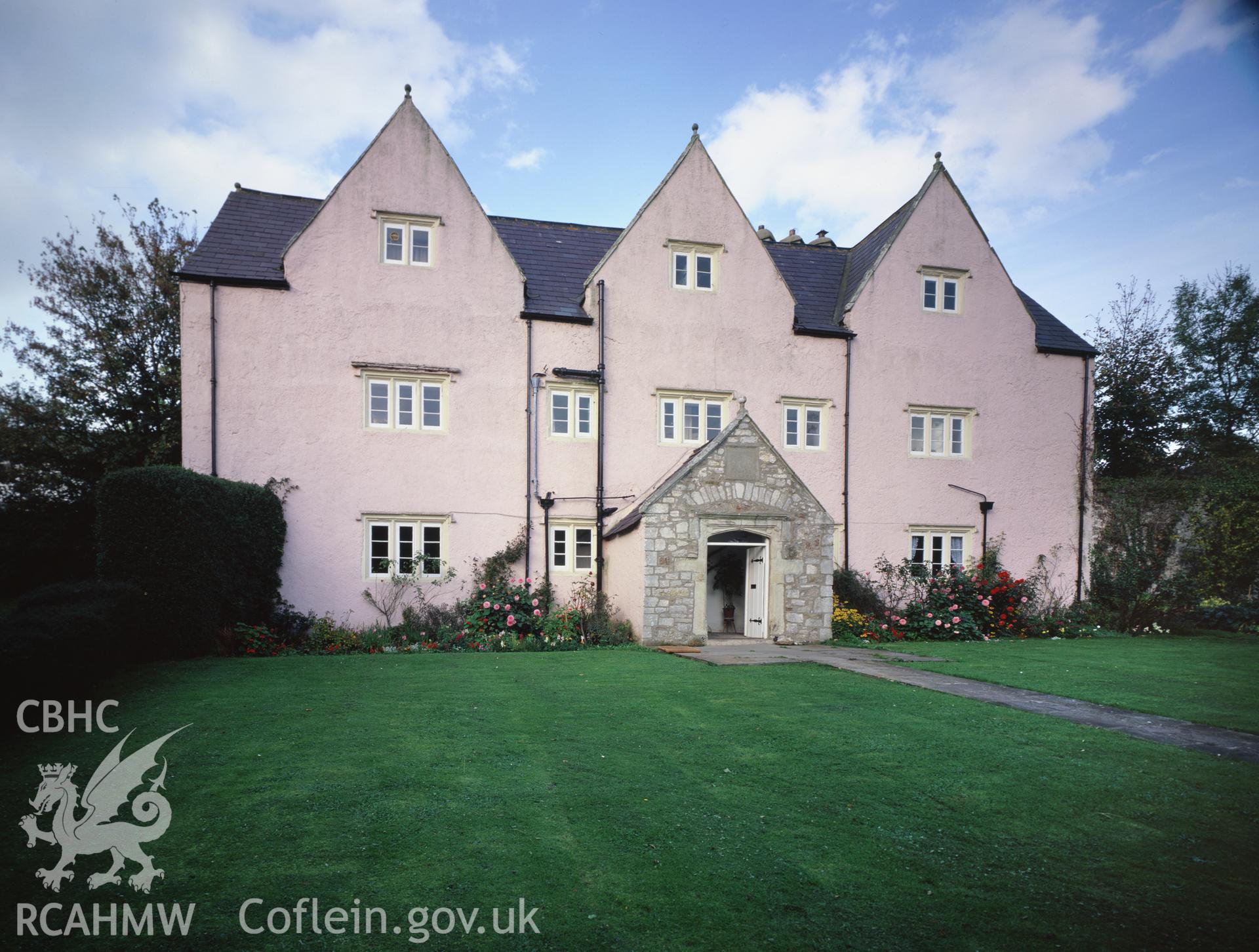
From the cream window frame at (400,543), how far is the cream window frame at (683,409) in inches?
217

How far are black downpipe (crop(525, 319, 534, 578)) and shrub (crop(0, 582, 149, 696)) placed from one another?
296 inches

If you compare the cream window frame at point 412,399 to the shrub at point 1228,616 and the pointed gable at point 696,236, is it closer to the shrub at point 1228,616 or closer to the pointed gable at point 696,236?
the pointed gable at point 696,236

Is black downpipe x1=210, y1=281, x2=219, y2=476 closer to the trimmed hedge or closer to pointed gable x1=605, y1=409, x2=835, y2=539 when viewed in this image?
the trimmed hedge

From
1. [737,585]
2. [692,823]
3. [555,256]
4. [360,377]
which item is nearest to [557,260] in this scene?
[555,256]

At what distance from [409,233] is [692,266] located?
6.77 m

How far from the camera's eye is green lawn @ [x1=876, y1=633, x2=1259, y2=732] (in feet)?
26.8

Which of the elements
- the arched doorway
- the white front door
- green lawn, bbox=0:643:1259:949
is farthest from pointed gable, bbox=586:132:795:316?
green lawn, bbox=0:643:1259:949

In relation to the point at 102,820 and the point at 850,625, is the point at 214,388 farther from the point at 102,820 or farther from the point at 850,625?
the point at 850,625

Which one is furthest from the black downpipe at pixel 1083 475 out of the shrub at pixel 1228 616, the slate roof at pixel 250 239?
the slate roof at pixel 250 239

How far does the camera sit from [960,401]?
733 inches

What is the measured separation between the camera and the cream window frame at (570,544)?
16062mm

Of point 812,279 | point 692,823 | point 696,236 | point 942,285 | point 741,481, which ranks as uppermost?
point 696,236

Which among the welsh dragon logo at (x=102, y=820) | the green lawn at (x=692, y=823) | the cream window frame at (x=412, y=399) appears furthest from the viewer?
the cream window frame at (x=412, y=399)

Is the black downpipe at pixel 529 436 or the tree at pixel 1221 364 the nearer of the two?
the black downpipe at pixel 529 436
